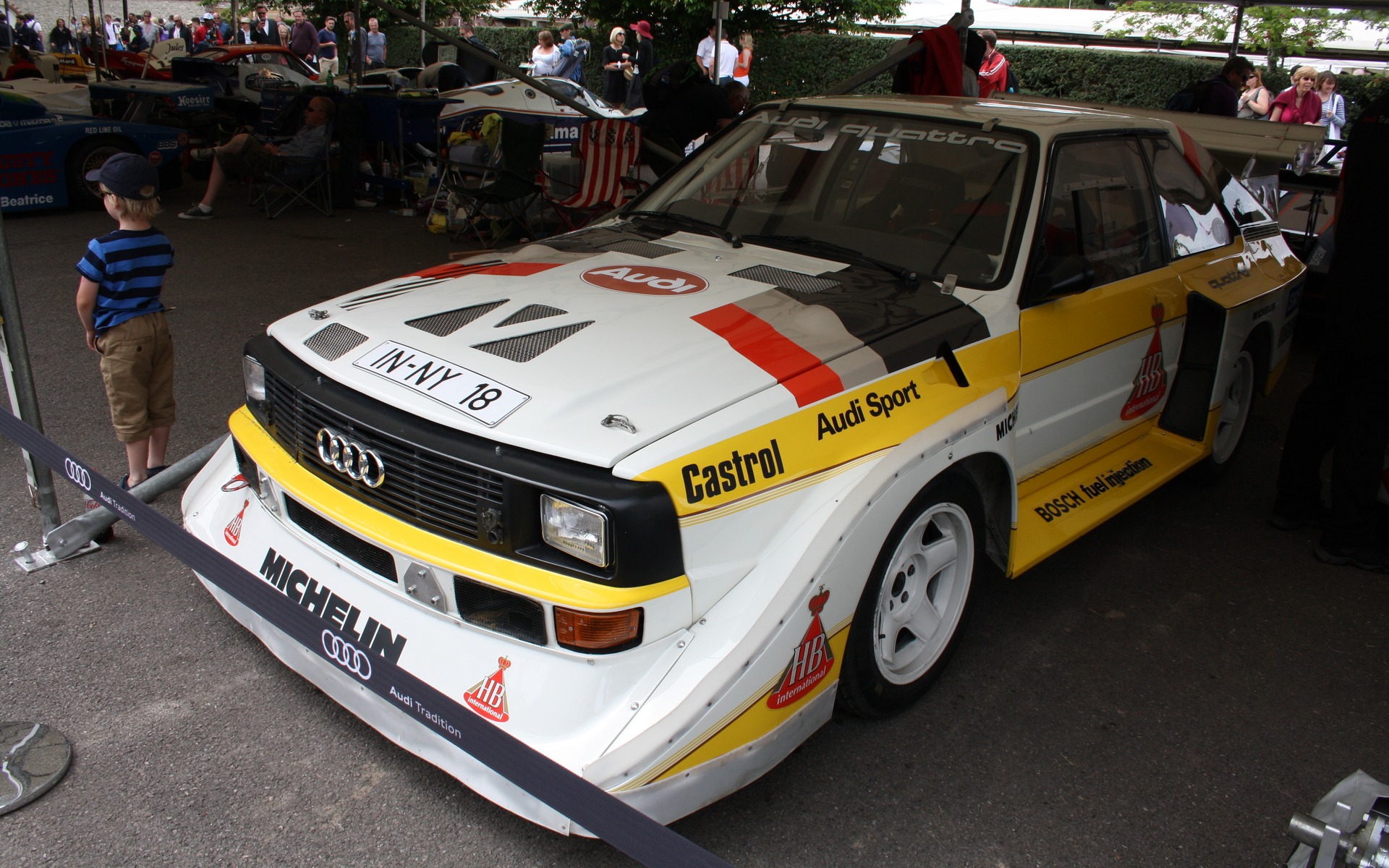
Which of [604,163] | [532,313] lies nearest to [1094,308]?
[532,313]

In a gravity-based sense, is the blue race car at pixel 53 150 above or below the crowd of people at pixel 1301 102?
below

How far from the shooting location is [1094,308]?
3383mm

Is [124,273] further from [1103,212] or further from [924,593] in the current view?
[1103,212]

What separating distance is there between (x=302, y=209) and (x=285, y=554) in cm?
877

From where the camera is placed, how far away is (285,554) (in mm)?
2645

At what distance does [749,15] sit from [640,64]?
494cm

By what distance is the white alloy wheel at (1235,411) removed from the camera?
4.57 m

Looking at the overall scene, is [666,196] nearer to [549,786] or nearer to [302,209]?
[549,786]

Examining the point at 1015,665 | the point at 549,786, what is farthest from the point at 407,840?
the point at 1015,665

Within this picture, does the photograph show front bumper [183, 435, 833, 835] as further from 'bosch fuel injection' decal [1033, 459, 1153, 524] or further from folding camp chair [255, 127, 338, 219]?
folding camp chair [255, 127, 338, 219]

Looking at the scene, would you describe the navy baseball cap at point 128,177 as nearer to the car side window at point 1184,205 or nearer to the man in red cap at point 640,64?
the car side window at point 1184,205

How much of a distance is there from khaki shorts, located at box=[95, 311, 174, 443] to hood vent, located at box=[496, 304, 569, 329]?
5.94 ft

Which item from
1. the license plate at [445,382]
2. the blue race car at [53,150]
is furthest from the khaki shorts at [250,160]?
the license plate at [445,382]

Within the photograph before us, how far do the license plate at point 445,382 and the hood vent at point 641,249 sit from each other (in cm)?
104
